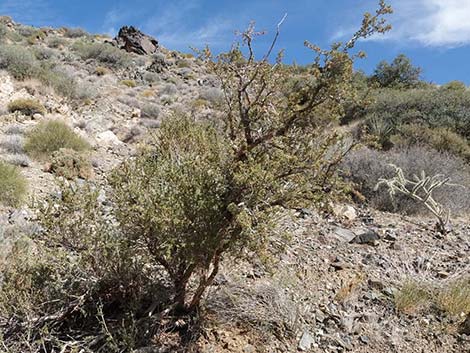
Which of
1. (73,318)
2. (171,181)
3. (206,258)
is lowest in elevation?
(73,318)

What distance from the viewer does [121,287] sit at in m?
2.81

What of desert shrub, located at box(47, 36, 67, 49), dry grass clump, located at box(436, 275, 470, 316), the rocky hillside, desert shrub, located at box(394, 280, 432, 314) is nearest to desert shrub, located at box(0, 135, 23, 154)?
the rocky hillside

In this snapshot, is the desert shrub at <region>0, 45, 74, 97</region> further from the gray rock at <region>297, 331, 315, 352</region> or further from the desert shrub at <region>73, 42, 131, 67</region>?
the gray rock at <region>297, 331, 315, 352</region>

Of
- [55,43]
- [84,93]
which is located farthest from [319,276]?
[55,43]

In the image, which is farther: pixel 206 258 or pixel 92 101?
pixel 92 101

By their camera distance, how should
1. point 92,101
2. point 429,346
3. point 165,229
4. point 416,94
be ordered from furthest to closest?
point 416,94, point 92,101, point 429,346, point 165,229

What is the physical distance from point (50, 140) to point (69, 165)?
1.33 meters

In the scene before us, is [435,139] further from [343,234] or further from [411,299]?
[411,299]

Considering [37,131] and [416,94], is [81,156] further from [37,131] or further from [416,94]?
[416,94]

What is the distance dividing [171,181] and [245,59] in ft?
3.23

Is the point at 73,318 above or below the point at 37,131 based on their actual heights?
below

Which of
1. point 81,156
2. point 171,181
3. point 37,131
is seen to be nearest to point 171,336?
point 171,181

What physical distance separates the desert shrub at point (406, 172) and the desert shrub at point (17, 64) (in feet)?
31.9

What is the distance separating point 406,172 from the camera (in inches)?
292
